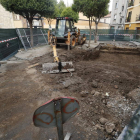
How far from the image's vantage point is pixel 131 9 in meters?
21.6

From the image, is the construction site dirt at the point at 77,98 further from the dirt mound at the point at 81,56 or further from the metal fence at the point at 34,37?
the metal fence at the point at 34,37

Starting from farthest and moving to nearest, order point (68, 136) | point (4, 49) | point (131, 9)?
point (131, 9)
point (4, 49)
point (68, 136)

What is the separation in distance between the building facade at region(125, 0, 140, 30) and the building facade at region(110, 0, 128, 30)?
167 centimetres

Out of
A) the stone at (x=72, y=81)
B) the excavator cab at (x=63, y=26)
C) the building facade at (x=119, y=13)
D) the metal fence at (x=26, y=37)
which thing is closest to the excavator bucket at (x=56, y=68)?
the stone at (x=72, y=81)

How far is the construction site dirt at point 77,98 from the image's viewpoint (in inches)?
88.9

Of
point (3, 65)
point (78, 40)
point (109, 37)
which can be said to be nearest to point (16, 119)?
point (3, 65)

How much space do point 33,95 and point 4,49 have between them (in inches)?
202

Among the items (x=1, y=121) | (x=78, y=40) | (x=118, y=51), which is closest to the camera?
(x=1, y=121)

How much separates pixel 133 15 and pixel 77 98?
23700 millimetres

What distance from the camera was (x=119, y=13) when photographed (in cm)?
2583

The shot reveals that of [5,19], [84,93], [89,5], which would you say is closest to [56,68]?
[84,93]

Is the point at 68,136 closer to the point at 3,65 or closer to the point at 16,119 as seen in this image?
the point at 16,119

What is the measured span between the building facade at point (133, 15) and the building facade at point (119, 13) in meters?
1.67

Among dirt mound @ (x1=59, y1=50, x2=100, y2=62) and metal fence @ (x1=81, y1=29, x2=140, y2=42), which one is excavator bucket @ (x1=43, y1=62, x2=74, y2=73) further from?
metal fence @ (x1=81, y1=29, x2=140, y2=42)
